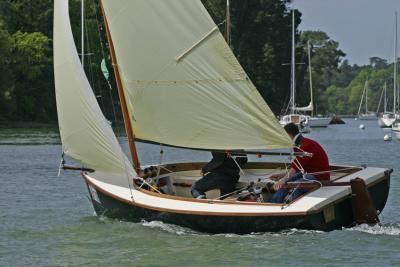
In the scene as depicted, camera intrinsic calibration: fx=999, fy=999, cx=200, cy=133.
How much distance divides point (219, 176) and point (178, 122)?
3.93 feet

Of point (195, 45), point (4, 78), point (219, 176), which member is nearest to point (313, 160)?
point (219, 176)

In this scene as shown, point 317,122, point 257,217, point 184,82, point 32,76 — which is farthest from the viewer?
point 317,122

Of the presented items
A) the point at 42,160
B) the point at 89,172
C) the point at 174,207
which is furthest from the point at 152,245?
the point at 42,160

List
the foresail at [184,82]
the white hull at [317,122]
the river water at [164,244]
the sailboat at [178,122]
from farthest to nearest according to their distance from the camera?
the white hull at [317,122]
the foresail at [184,82]
the sailboat at [178,122]
the river water at [164,244]

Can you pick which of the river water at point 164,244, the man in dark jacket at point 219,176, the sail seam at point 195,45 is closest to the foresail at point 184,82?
the sail seam at point 195,45

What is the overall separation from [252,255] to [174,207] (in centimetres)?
192

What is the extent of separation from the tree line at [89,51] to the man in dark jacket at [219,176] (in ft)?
160

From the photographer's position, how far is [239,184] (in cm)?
1856

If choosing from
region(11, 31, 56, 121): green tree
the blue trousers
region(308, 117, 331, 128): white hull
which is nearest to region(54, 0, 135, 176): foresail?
the blue trousers

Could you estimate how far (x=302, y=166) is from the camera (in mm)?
16750

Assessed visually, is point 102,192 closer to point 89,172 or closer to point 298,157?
point 89,172

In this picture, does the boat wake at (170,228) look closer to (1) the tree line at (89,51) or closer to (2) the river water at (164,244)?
(2) the river water at (164,244)

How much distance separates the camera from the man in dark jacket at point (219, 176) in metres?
17.6

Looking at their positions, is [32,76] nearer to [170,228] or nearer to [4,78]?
[4,78]
